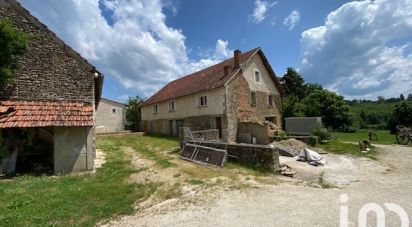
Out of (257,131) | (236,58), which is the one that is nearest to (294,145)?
(257,131)

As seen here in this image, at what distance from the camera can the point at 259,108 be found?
2450 centimetres

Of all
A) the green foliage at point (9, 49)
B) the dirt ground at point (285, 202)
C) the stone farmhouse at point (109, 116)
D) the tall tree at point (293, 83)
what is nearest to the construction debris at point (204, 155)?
the dirt ground at point (285, 202)

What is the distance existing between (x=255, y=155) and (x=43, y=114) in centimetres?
927

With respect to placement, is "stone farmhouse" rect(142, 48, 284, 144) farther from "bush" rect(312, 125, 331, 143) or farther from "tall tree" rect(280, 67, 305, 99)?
"tall tree" rect(280, 67, 305, 99)

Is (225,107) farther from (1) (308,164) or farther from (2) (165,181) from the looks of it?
(2) (165,181)

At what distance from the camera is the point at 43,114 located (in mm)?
10188

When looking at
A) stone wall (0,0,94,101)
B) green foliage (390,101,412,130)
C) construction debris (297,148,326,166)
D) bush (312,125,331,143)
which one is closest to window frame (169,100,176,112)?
bush (312,125,331,143)

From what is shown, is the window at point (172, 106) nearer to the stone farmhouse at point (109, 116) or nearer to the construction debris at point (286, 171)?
the stone farmhouse at point (109, 116)

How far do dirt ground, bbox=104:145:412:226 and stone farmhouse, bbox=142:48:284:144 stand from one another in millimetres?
10638

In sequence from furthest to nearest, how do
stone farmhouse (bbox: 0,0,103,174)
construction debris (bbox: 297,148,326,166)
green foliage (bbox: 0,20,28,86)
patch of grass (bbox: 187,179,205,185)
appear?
construction debris (bbox: 297,148,326,166), stone farmhouse (bbox: 0,0,103,174), green foliage (bbox: 0,20,28,86), patch of grass (bbox: 187,179,205,185)

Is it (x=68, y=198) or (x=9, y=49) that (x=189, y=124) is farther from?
(x=68, y=198)

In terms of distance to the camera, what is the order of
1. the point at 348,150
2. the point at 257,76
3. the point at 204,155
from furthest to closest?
the point at 257,76, the point at 348,150, the point at 204,155

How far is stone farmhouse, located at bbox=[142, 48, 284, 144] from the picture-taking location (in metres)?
21.1

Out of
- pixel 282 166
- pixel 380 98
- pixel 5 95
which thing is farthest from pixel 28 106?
pixel 380 98
